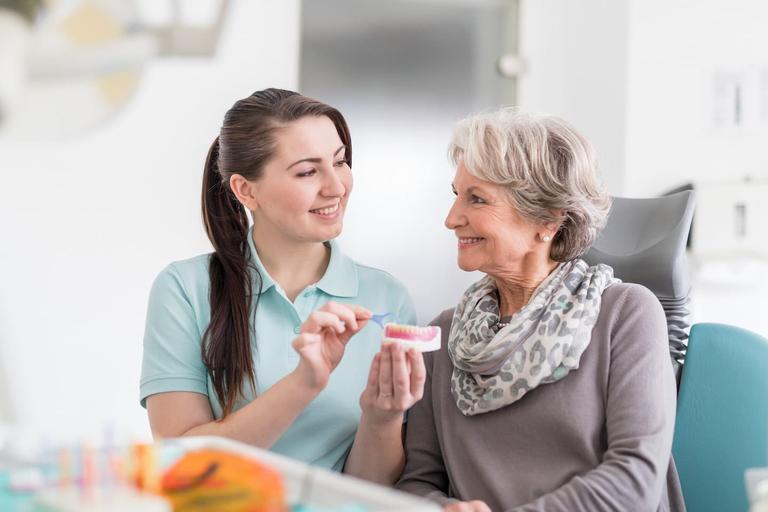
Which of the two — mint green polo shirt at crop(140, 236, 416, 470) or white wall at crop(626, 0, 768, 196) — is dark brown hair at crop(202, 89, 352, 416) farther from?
white wall at crop(626, 0, 768, 196)

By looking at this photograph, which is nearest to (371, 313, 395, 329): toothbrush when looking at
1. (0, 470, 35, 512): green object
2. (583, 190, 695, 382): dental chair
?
(583, 190, 695, 382): dental chair

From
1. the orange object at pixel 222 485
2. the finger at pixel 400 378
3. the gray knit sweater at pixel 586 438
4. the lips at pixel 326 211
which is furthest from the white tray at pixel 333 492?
the lips at pixel 326 211

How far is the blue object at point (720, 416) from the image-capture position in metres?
1.59

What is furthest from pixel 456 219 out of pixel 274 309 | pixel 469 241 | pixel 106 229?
pixel 106 229

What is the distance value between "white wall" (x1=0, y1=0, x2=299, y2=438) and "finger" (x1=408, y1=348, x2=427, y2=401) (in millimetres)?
1568

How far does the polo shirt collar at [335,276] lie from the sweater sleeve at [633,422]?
0.52 m

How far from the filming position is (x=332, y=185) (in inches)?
68.5

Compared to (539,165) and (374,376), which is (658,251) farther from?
(374,376)

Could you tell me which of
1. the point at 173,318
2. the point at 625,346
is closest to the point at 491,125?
the point at 625,346

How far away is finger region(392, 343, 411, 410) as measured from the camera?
1.44m

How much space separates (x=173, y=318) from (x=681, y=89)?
216cm

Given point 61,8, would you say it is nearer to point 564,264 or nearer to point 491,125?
point 491,125

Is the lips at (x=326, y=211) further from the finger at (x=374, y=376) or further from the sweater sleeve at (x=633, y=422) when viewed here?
the sweater sleeve at (x=633, y=422)

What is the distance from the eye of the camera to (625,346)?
59.7 inches
